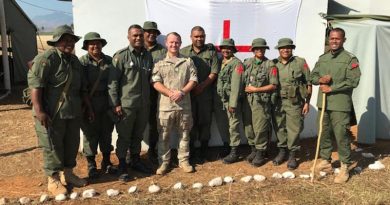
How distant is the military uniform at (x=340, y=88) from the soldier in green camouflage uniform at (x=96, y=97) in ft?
8.71

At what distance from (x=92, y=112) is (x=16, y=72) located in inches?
417

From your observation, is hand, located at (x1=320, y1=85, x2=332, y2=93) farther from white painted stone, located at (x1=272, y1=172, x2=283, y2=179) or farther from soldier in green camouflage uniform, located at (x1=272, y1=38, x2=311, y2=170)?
white painted stone, located at (x1=272, y1=172, x2=283, y2=179)

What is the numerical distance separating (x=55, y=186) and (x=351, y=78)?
3693mm

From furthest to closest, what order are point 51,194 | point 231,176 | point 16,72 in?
1. point 16,72
2. point 231,176
3. point 51,194

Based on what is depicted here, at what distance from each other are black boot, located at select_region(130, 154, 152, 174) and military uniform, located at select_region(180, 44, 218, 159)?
82 centimetres

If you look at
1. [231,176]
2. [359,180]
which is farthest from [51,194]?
[359,180]

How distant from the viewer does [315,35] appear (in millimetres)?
5945

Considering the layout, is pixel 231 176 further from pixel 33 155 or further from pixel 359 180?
pixel 33 155

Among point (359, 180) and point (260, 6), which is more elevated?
point (260, 6)

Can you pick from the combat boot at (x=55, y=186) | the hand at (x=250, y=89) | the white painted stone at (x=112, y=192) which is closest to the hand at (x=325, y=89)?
the hand at (x=250, y=89)

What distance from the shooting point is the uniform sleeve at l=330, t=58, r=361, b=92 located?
4.39 meters

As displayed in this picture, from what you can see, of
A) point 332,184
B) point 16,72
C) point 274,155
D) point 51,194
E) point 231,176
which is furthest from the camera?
point 16,72

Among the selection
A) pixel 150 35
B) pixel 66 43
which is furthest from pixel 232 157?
pixel 66 43

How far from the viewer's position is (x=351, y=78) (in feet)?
14.5
